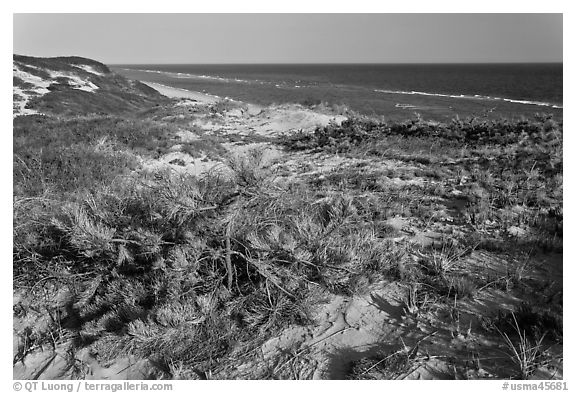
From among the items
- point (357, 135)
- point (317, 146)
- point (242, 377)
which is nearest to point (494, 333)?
point (242, 377)

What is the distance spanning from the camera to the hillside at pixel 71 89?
25141 millimetres

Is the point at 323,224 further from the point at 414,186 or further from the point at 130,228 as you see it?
the point at 414,186

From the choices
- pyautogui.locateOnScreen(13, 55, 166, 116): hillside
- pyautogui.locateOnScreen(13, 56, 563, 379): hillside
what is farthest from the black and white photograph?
pyautogui.locateOnScreen(13, 55, 166, 116): hillside

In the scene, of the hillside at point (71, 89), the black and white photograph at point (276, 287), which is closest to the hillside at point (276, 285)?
the black and white photograph at point (276, 287)

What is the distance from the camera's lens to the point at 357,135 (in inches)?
520

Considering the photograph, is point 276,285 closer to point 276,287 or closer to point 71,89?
point 276,287

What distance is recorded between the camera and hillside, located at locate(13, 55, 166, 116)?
82.5 feet

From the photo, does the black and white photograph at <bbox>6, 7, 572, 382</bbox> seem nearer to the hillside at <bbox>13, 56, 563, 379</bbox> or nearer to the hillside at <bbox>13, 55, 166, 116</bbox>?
the hillside at <bbox>13, 56, 563, 379</bbox>

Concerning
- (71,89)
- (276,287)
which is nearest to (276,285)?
(276,287)

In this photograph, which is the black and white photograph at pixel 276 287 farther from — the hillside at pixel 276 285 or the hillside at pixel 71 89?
the hillside at pixel 71 89

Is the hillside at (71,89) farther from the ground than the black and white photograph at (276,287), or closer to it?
farther from the ground

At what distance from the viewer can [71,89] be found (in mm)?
31016

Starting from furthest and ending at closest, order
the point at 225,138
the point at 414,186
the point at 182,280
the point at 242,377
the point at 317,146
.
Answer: the point at 225,138
the point at 317,146
the point at 414,186
the point at 182,280
the point at 242,377
